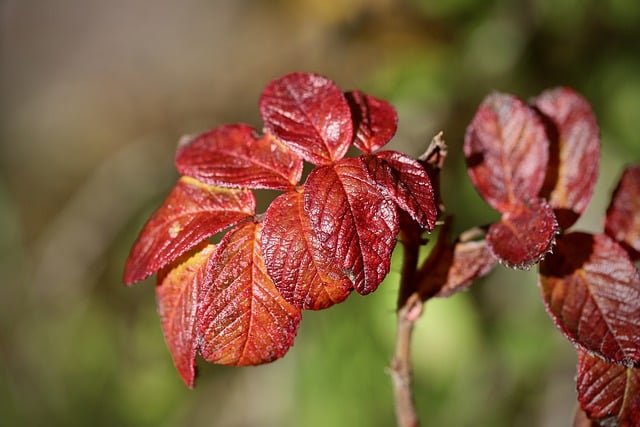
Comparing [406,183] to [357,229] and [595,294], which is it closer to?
[357,229]

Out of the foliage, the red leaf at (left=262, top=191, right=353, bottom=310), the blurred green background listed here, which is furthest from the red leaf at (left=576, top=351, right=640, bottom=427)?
the blurred green background

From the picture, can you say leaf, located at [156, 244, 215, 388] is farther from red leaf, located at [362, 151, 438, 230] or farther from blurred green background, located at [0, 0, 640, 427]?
blurred green background, located at [0, 0, 640, 427]

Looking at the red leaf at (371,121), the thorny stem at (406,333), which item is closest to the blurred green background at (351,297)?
the thorny stem at (406,333)

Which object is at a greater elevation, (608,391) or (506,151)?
(506,151)

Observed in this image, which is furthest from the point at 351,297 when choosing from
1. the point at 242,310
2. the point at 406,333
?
the point at 242,310

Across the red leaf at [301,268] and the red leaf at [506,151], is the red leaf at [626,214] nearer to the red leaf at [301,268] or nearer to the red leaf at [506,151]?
the red leaf at [506,151]

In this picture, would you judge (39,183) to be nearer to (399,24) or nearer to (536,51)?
(399,24)

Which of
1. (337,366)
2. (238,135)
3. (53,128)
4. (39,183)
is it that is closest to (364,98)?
(238,135)
